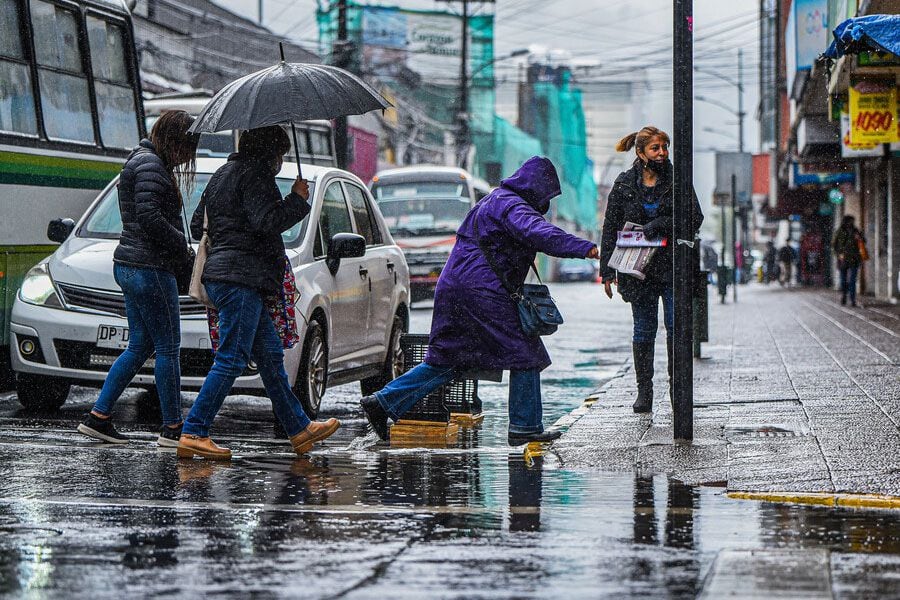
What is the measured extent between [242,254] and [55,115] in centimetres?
522

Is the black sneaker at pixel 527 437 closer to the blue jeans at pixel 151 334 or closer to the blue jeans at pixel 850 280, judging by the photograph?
the blue jeans at pixel 151 334

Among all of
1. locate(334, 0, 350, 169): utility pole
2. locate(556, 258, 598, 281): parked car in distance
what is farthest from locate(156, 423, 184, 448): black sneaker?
locate(556, 258, 598, 281): parked car in distance

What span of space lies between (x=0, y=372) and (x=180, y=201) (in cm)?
457

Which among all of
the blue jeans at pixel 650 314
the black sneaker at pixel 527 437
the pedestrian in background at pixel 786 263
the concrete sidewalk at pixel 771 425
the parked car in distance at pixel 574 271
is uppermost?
the blue jeans at pixel 650 314

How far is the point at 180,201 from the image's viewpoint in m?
8.41

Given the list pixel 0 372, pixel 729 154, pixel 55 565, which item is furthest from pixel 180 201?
pixel 729 154

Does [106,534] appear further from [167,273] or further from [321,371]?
[321,371]

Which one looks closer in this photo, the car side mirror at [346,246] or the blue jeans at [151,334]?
Answer: the blue jeans at [151,334]

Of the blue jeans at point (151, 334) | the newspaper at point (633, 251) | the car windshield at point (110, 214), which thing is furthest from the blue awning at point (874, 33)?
the blue jeans at point (151, 334)

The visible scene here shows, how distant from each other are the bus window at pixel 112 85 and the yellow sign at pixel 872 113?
34.0 ft

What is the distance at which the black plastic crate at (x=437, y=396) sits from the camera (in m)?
9.06

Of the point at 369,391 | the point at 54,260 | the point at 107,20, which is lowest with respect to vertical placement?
the point at 369,391

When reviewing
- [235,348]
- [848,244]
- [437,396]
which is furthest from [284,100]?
[848,244]

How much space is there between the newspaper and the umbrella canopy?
74.6 inches
